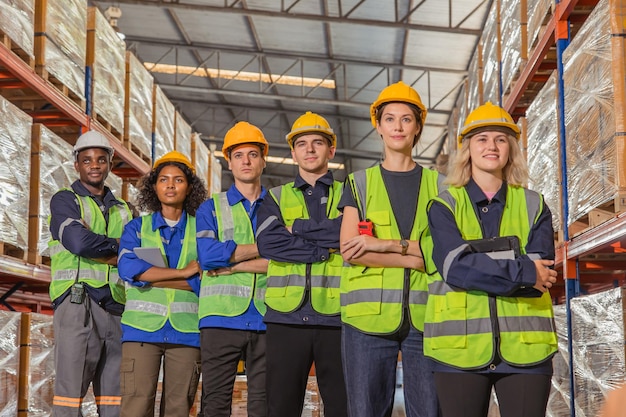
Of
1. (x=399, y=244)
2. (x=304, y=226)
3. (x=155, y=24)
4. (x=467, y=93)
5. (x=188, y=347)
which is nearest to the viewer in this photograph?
(x=399, y=244)

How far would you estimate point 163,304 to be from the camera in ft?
15.6

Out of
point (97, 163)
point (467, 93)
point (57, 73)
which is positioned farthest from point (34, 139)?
point (467, 93)

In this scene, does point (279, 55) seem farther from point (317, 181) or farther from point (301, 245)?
point (301, 245)

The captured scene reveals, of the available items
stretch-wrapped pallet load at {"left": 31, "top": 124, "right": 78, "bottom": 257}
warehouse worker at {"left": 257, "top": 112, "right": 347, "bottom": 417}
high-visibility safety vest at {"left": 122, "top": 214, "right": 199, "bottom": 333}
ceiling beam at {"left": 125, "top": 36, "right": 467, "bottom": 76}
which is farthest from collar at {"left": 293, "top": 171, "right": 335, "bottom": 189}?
ceiling beam at {"left": 125, "top": 36, "right": 467, "bottom": 76}

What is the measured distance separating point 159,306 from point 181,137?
7.54 meters

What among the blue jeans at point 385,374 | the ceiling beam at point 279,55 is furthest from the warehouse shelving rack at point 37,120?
the ceiling beam at point 279,55

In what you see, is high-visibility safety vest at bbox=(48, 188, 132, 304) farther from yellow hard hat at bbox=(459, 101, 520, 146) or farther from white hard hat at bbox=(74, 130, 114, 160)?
yellow hard hat at bbox=(459, 101, 520, 146)

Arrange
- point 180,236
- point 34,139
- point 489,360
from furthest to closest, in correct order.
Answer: point 34,139
point 180,236
point 489,360

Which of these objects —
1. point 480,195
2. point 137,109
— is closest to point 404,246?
point 480,195

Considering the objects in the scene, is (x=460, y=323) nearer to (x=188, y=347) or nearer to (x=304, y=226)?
(x=304, y=226)

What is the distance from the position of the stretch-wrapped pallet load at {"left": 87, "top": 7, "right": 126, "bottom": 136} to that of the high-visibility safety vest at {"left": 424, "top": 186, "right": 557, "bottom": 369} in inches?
233

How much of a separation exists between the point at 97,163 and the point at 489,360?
3.28m

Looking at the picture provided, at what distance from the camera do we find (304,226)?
13.3ft

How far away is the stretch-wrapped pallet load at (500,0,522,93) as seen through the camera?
24.9 ft
